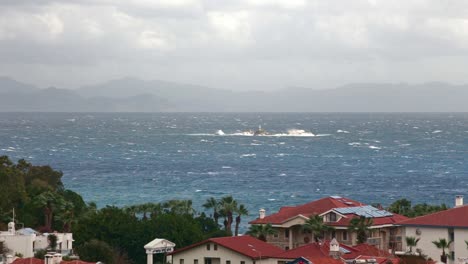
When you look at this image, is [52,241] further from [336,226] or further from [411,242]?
[411,242]

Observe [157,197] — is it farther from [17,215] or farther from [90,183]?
[17,215]

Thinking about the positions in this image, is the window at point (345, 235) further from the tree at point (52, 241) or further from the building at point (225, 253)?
the tree at point (52, 241)

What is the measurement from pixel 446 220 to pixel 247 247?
1036 centimetres

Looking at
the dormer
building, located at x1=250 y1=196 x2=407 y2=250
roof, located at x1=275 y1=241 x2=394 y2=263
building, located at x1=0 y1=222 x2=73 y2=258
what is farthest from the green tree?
building, located at x1=0 y1=222 x2=73 y2=258

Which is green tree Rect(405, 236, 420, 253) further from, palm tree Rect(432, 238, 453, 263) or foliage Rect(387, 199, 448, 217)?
foliage Rect(387, 199, 448, 217)

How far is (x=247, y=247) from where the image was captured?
58531 millimetres

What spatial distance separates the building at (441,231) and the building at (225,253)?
728cm

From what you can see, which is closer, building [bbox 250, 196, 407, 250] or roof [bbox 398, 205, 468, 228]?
roof [bbox 398, 205, 468, 228]

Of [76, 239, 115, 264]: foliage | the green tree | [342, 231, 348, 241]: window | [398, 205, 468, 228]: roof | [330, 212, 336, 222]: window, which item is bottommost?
[76, 239, 115, 264]: foliage

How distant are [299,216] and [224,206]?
55.7 feet

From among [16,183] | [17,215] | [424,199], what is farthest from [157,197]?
[17,215]

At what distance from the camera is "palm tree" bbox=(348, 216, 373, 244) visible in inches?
2498

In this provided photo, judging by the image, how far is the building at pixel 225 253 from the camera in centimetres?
5702

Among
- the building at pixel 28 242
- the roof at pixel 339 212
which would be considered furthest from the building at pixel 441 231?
the building at pixel 28 242
